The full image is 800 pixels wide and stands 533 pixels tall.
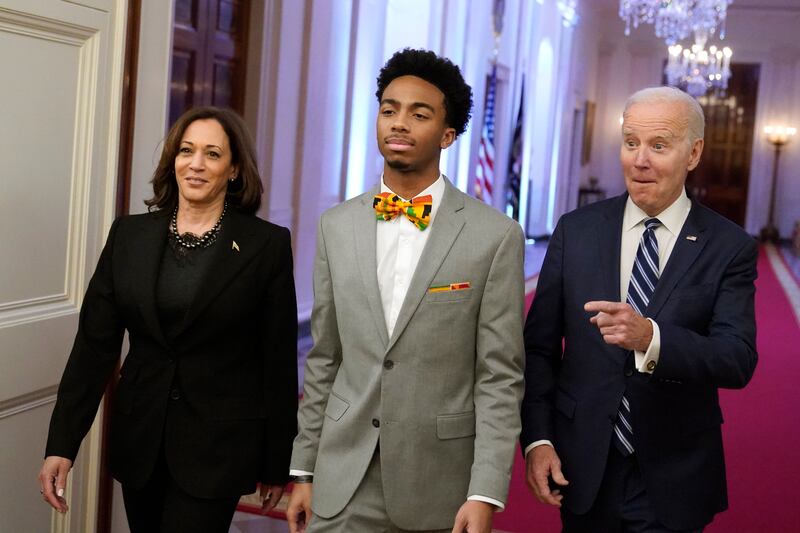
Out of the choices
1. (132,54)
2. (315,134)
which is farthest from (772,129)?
(132,54)

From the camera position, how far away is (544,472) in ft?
8.97

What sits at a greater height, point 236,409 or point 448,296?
point 448,296

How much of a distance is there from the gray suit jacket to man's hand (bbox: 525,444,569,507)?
234mm

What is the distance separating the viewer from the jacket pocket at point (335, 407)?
8.56 feet

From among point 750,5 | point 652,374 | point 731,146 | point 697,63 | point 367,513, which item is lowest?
point 367,513

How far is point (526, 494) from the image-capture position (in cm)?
596

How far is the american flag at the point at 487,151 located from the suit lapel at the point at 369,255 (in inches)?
600

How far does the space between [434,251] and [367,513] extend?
0.67 meters

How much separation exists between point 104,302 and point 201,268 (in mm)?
292

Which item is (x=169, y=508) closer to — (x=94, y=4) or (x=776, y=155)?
(x=94, y=4)

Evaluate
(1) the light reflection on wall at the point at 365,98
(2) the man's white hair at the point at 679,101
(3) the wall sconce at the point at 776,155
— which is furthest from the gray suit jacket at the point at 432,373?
(3) the wall sconce at the point at 776,155

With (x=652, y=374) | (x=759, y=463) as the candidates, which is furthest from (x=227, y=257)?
(x=759, y=463)

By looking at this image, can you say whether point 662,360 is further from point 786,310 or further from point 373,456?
point 786,310

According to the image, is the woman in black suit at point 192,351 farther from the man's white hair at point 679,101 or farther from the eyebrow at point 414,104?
the man's white hair at point 679,101
